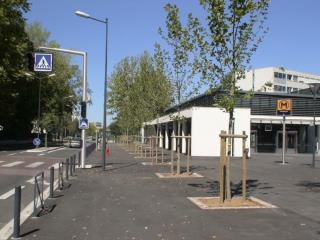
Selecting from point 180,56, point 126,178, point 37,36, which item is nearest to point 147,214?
point 126,178

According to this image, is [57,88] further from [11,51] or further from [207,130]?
[207,130]

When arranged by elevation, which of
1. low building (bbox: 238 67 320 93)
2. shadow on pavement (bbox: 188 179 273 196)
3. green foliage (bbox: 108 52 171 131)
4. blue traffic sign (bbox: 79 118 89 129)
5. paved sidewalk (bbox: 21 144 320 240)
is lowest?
paved sidewalk (bbox: 21 144 320 240)

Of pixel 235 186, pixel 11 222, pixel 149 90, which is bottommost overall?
pixel 11 222

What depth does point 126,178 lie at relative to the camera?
19891 mm

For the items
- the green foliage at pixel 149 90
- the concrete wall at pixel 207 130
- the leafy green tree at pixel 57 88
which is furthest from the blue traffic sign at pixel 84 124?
the leafy green tree at pixel 57 88

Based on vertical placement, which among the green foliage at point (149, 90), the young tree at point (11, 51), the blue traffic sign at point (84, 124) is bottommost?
the blue traffic sign at point (84, 124)

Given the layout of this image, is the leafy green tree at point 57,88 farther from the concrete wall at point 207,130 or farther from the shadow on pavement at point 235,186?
the shadow on pavement at point 235,186

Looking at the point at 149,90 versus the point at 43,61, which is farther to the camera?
the point at 149,90

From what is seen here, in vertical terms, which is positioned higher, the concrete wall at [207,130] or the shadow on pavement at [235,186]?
the concrete wall at [207,130]

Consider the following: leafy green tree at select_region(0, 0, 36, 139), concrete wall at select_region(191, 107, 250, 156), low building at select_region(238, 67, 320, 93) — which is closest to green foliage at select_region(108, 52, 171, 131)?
concrete wall at select_region(191, 107, 250, 156)

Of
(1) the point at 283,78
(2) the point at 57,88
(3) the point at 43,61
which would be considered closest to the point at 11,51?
(3) the point at 43,61

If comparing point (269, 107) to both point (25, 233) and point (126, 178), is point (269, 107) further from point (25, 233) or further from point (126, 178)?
point (25, 233)

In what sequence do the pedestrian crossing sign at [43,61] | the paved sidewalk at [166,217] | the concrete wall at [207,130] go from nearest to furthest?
the paved sidewalk at [166,217] < the pedestrian crossing sign at [43,61] < the concrete wall at [207,130]

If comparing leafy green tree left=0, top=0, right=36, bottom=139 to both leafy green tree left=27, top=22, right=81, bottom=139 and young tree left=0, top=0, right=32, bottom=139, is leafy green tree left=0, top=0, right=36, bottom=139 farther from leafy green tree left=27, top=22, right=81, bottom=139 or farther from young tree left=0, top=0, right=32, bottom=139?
leafy green tree left=27, top=22, right=81, bottom=139
